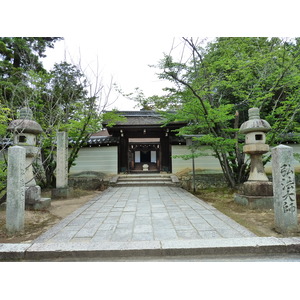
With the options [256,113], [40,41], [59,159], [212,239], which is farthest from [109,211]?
[40,41]

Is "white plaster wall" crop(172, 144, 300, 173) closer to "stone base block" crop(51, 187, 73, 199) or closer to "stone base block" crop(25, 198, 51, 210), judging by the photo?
"stone base block" crop(51, 187, 73, 199)

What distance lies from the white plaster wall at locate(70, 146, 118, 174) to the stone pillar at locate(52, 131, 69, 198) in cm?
520

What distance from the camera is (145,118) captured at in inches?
592

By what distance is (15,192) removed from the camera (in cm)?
367

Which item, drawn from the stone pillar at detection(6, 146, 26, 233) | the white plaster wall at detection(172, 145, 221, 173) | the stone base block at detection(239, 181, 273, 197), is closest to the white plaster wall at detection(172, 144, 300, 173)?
the white plaster wall at detection(172, 145, 221, 173)

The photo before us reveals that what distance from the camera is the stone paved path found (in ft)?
11.0

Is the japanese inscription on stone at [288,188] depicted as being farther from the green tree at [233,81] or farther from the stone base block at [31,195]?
the stone base block at [31,195]

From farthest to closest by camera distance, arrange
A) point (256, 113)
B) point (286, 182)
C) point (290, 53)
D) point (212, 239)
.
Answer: point (290, 53) < point (256, 113) < point (286, 182) < point (212, 239)

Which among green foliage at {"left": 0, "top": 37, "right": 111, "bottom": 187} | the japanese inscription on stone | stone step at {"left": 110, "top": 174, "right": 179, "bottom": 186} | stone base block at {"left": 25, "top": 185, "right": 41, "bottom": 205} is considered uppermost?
green foliage at {"left": 0, "top": 37, "right": 111, "bottom": 187}

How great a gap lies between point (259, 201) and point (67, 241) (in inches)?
200

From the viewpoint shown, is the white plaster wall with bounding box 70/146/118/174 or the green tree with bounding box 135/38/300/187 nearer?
the green tree with bounding box 135/38/300/187

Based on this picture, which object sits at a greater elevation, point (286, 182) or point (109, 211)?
point (286, 182)

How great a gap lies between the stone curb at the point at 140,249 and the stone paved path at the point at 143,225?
10.9 inches

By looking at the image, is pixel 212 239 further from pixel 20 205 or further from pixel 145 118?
pixel 145 118
